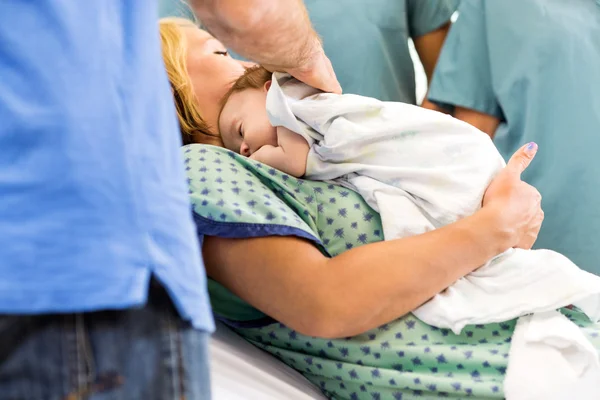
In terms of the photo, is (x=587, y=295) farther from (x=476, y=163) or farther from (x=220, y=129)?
(x=220, y=129)

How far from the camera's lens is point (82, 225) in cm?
37

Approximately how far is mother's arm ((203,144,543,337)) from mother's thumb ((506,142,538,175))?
0.15 metres

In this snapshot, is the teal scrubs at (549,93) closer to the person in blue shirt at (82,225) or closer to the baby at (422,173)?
the baby at (422,173)

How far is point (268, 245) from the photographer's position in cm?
73

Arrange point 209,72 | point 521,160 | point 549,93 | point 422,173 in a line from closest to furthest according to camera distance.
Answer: point 422,173, point 521,160, point 209,72, point 549,93

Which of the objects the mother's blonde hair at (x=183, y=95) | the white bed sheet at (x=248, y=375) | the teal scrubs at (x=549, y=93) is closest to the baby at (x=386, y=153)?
the mother's blonde hair at (x=183, y=95)

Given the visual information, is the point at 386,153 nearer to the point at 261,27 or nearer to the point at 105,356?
the point at 261,27

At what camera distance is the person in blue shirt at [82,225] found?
365mm

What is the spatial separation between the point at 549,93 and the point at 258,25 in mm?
858

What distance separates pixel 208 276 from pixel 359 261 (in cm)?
21

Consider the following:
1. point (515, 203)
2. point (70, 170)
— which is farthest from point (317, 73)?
point (70, 170)

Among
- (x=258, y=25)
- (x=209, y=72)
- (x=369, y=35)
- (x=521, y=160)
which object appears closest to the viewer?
(x=258, y=25)

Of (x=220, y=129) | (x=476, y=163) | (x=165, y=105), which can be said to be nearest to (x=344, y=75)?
(x=220, y=129)

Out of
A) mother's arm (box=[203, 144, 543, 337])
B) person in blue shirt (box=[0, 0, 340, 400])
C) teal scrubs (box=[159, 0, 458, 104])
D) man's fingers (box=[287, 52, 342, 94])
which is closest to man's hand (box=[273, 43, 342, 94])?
man's fingers (box=[287, 52, 342, 94])
